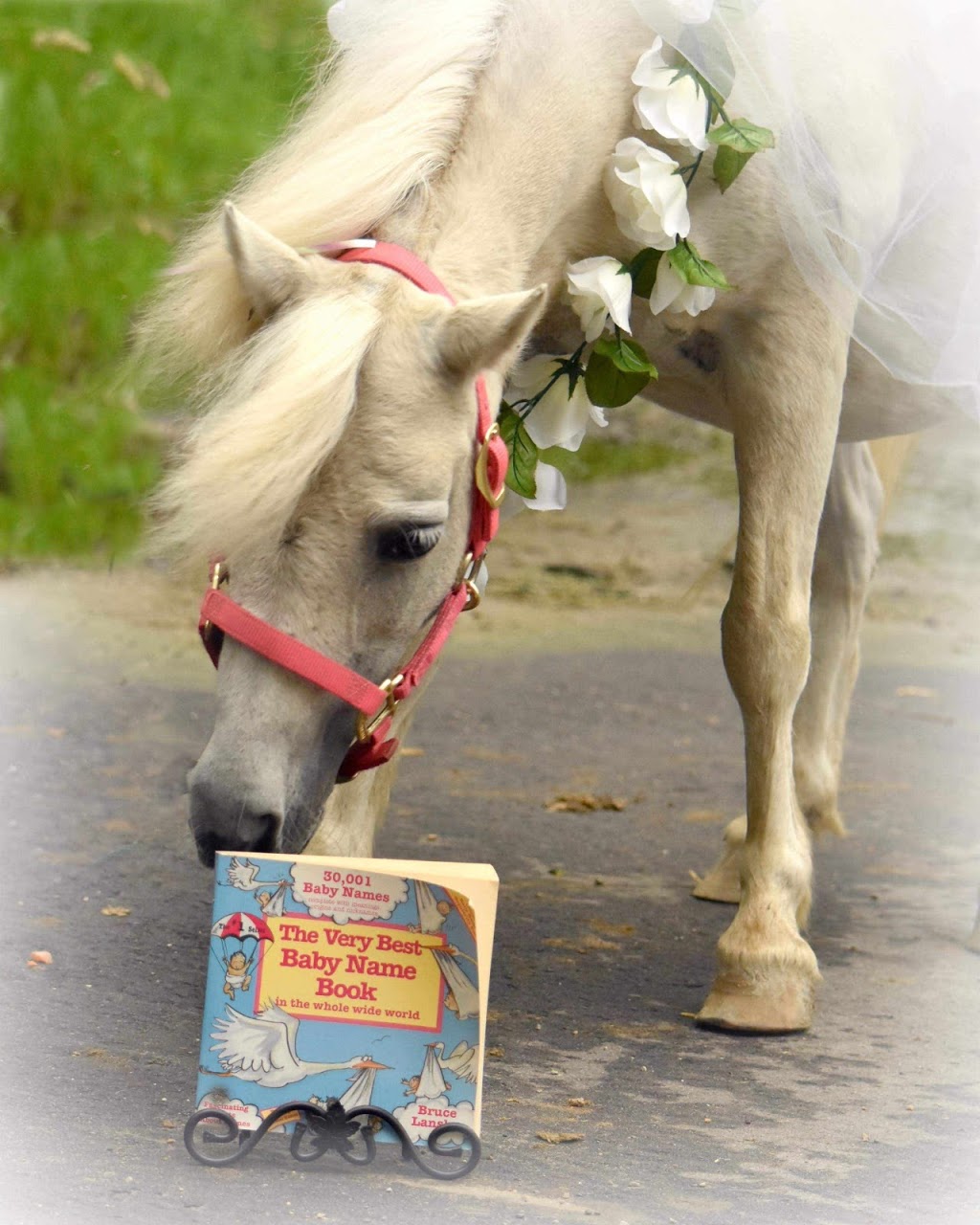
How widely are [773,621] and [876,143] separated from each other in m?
0.97

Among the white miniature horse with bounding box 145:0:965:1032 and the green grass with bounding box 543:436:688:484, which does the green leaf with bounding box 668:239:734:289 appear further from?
the green grass with bounding box 543:436:688:484

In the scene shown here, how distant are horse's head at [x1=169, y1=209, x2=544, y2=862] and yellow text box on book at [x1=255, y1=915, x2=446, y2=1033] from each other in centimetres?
16

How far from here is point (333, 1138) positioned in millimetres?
2301

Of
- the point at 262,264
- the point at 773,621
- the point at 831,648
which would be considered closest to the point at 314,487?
the point at 262,264

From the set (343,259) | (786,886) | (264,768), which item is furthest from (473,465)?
(786,886)

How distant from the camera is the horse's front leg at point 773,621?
314cm

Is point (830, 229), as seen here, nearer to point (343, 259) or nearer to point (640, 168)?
point (640, 168)

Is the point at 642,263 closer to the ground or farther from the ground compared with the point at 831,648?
farther from the ground

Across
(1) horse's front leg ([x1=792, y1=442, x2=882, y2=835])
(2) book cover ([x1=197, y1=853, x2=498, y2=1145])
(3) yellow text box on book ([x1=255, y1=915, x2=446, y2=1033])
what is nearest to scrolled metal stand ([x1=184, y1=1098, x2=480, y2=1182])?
(2) book cover ([x1=197, y1=853, x2=498, y2=1145])

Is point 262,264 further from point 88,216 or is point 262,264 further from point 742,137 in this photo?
point 88,216

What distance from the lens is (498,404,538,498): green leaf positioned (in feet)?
9.84

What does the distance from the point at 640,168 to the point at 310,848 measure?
56.5 inches

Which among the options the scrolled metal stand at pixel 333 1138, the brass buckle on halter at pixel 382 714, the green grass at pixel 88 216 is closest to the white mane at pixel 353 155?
the brass buckle on halter at pixel 382 714

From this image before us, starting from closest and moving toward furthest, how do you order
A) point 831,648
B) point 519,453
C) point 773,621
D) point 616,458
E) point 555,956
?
point 519,453 → point 773,621 → point 555,956 → point 831,648 → point 616,458
